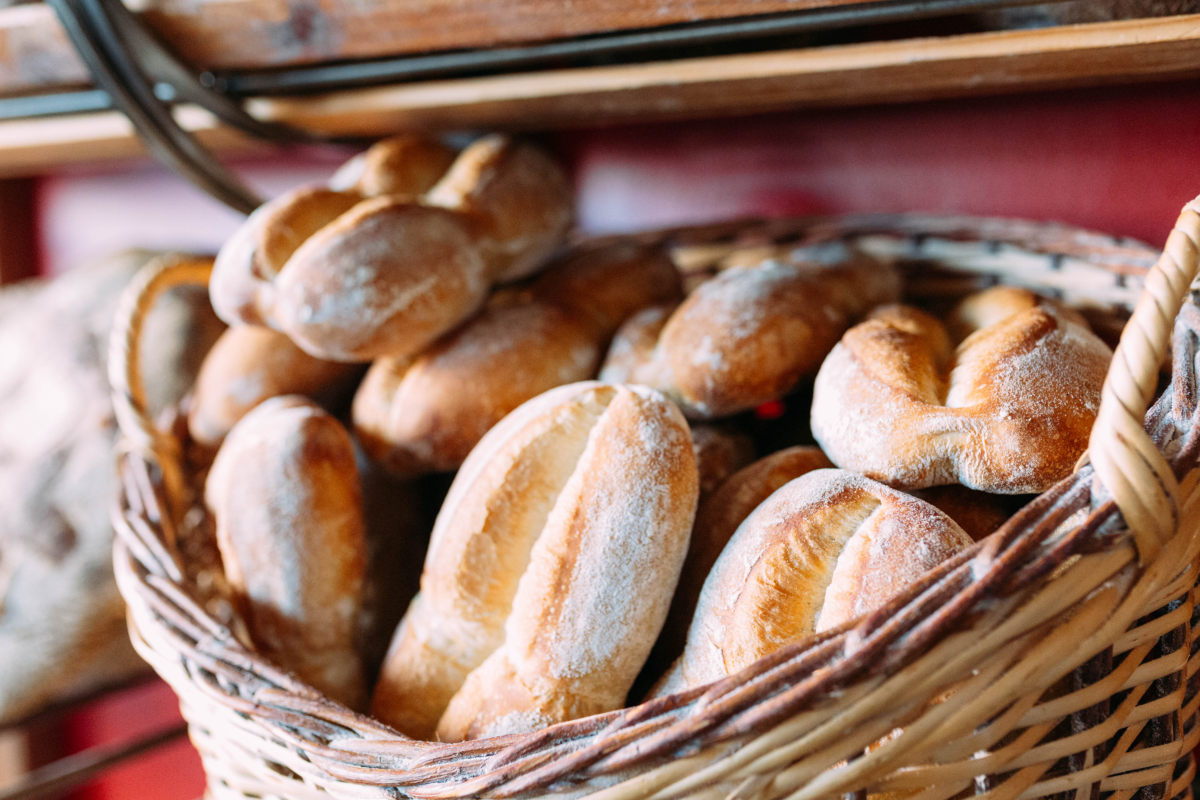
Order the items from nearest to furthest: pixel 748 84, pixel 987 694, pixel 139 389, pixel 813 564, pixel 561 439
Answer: pixel 987 694 → pixel 813 564 → pixel 561 439 → pixel 748 84 → pixel 139 389

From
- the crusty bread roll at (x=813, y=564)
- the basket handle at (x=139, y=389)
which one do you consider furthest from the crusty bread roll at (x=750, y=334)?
the basket handle at (x=139, y=389)

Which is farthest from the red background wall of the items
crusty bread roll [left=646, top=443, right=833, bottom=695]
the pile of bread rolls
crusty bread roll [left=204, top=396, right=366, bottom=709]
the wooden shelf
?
crusty bread roll [left=204, top=396, right=366, bottom=709]

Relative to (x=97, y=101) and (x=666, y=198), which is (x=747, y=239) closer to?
(x=666, y=198)

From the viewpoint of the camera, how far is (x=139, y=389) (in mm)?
941

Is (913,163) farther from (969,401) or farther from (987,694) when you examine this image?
(987,694)

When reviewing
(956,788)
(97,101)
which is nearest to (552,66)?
(97,101)

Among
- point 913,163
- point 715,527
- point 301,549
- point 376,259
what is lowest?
point 301,549

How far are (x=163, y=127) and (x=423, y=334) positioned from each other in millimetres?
464

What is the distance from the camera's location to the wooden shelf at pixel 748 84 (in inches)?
24.9

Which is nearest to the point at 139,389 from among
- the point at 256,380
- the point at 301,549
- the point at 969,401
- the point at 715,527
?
the point at 256,380

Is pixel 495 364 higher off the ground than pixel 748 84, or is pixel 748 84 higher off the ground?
pixel 748 84

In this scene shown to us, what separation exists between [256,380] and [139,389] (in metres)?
0.13

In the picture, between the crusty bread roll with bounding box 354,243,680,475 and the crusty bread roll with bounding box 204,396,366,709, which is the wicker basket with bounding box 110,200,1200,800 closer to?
the crusty bread roll with bounding box 204,396,366,709

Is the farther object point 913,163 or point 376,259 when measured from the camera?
point 913,163
